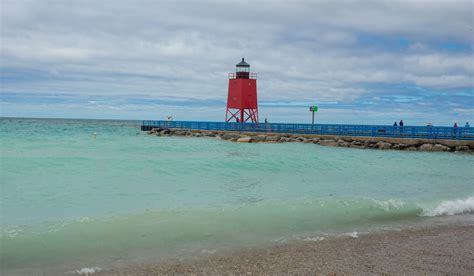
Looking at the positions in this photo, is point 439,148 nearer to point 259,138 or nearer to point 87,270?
point 259,138

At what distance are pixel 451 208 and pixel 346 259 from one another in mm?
5299

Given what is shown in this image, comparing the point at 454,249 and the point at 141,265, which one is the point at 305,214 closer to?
the point at 454,249

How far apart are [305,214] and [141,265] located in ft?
14.7

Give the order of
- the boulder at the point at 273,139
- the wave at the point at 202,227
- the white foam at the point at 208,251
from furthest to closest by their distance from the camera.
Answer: the boulder at the point at 273,139 → the wave at the point at 202,227 → the white foam at the point at 208,251

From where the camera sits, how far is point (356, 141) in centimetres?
3164

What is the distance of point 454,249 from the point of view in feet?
21.1

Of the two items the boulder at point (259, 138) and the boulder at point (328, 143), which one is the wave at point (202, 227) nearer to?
the boulder at point (328, 143)

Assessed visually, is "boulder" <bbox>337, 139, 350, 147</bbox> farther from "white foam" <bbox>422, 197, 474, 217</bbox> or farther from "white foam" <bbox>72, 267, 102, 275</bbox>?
"white foam" <bbox>72, 267, 102, 275</bbox>

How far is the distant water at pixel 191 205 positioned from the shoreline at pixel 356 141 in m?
9.67

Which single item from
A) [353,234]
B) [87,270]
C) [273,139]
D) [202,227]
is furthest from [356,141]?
[87,270]

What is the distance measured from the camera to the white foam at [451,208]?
9655 millimetres

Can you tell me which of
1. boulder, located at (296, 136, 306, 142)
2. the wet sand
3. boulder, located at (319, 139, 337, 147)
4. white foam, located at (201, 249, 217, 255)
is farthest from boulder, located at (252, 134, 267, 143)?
white foam, located at (201, 249, 217, 255)

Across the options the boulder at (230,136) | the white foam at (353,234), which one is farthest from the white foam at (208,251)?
the boulder at (230,136)

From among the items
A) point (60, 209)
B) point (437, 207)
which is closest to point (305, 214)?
point (437, 207)
